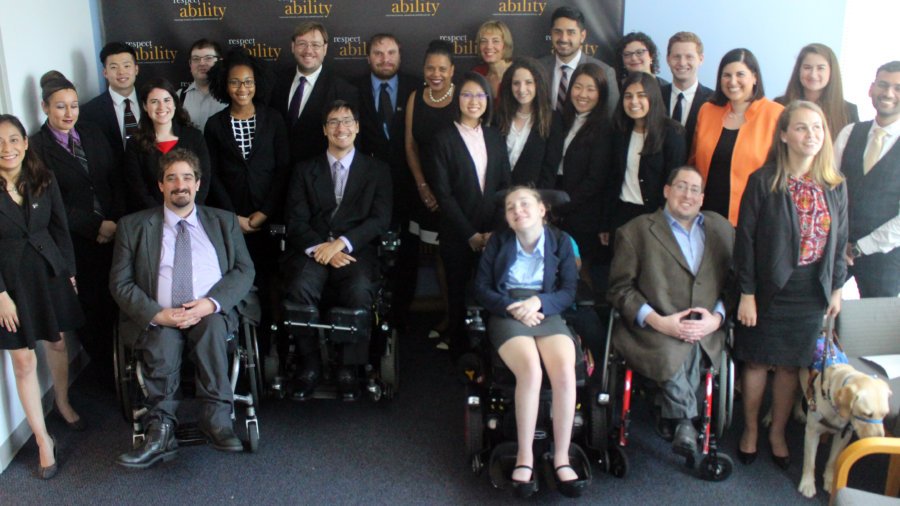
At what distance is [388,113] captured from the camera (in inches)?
174

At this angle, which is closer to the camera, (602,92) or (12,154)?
(12,154)

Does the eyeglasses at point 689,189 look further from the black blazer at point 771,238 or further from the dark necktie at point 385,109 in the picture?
the dark necktie at point 385,109

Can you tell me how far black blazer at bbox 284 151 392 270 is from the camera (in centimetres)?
384

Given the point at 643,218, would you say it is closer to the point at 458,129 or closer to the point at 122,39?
the point at 458,129

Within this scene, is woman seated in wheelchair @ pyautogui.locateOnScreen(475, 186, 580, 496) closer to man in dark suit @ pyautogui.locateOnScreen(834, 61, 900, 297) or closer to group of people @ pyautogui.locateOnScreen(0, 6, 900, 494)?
group of people @ pyautogui.locateOnScreen(0, 6, 900, 494)

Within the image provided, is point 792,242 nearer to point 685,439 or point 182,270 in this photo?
point 685,439

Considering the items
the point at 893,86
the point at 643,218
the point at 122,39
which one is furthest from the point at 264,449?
the point at 893,86

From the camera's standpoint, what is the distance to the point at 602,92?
389 centimetres

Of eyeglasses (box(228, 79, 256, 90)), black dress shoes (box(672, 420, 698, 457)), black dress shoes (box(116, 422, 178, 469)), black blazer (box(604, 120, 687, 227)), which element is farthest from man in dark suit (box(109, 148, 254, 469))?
black blazer (box(604, 120, 687, 227))

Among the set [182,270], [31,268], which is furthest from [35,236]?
[182,270]

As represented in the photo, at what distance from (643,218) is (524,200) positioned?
516 millimetres

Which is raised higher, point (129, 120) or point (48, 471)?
point (129, 120)

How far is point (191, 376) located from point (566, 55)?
8.51 ft

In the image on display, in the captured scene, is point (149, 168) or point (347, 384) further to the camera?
point (149, 168)
